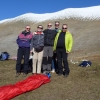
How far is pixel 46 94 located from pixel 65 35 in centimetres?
283

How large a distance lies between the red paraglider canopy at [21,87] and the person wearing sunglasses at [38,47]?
1.19 m

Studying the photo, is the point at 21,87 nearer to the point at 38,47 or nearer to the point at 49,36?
the point at 38,47

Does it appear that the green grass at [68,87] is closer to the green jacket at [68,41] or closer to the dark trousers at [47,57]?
the dark trousers at [47,57]

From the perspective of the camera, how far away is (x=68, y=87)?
8.89 m

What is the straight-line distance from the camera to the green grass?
7856 mm

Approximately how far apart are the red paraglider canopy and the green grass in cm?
14

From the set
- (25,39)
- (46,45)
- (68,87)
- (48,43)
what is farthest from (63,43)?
(68,87)

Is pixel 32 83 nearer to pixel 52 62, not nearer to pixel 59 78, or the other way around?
pixel 59 78

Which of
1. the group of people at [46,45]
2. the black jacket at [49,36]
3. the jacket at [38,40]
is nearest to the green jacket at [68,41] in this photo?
the group of people at [46,45]

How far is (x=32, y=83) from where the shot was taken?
28.0ft

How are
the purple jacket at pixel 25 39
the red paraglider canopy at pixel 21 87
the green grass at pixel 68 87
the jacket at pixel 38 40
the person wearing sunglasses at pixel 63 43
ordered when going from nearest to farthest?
the red paraglider canopy at pixel 21 87 → the green grass at pixel 68 87 → the person wearing sunglasses at pixel 63 43 → the jacket at pixel 38 40 → the purple jacket at pixel 25 39

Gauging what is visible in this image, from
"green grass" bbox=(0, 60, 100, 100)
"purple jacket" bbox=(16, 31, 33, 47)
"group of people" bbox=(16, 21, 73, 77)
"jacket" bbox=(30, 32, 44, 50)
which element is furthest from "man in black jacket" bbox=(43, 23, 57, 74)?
"green grass" bbox=(0, 60, 100, 100)

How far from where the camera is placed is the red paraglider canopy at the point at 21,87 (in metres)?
7.38

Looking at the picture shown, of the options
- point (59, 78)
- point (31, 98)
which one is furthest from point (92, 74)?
point (31, 98)
